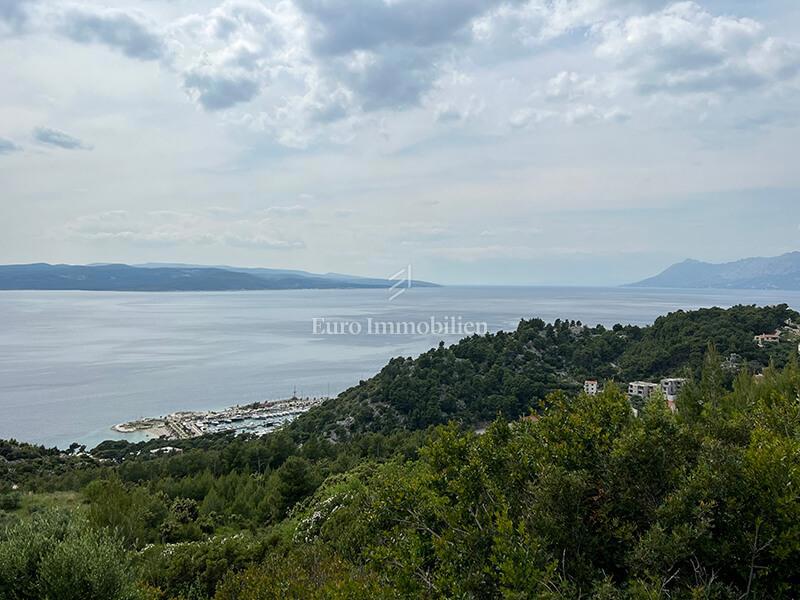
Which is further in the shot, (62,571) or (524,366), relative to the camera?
(524,366)

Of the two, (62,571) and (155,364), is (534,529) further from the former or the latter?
(155,364)

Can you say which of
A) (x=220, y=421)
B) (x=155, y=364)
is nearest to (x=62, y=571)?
(x=220, y=421)

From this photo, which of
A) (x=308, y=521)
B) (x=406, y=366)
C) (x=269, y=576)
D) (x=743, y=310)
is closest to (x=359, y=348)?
(x=406, y=366)

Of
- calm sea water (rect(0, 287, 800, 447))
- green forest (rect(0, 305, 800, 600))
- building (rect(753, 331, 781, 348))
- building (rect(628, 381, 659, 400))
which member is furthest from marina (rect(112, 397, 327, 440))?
building (rect(753, 331, 781, 348))

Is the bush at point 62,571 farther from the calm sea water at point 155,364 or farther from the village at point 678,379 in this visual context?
the calm sea water at point 155,364

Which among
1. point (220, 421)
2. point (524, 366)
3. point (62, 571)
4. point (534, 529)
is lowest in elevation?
point (220, 421)

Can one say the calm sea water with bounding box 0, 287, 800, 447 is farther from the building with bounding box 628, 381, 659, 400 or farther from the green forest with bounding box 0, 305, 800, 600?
the green forest with bounding box 0, 305, 800, 600

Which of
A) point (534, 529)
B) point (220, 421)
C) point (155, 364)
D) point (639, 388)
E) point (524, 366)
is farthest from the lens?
point (155, 364)

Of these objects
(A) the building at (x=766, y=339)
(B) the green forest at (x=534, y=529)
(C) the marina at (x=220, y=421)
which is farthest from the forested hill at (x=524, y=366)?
(B) the green forest at (x=534, y=529)
